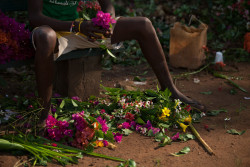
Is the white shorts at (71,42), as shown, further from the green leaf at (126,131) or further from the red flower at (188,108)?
Result: the red flower at (188,108)

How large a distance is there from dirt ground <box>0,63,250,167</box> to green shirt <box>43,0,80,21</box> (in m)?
1.01

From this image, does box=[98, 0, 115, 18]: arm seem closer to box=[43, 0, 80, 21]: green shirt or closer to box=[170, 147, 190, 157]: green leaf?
box=[43, 0, 80, 21]: green shirt

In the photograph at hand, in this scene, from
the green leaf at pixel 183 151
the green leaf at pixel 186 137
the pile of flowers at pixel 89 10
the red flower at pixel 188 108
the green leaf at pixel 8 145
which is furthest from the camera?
the pile of flowers at pixel 89 10

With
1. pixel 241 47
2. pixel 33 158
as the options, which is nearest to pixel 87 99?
pixel 33 158

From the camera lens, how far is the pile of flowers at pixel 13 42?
10.00 ft

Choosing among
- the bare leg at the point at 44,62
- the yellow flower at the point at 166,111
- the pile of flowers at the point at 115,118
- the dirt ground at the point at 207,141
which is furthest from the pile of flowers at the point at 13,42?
the yellow flower at the point at 166,111

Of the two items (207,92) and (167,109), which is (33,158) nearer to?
(167,109)

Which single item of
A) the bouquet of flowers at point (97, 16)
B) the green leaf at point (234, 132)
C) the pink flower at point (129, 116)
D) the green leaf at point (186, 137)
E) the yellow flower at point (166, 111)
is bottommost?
the green leaf at point (186, 137)

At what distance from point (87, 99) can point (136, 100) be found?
1.86ft

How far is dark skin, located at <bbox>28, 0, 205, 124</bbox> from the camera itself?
275cm

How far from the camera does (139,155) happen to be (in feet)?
8.70

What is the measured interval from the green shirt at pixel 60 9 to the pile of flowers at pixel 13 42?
0.28 m

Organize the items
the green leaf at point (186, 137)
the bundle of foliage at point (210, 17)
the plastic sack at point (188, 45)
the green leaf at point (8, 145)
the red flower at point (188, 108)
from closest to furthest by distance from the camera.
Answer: the green leaf at point (8, 145)
the green leaf at point (186, 137)
the red flower at point (188, 108)
the plastic sack at point (188, 45)
the bundle of foliage at point (210, 17)

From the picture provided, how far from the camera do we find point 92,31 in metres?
3.04
